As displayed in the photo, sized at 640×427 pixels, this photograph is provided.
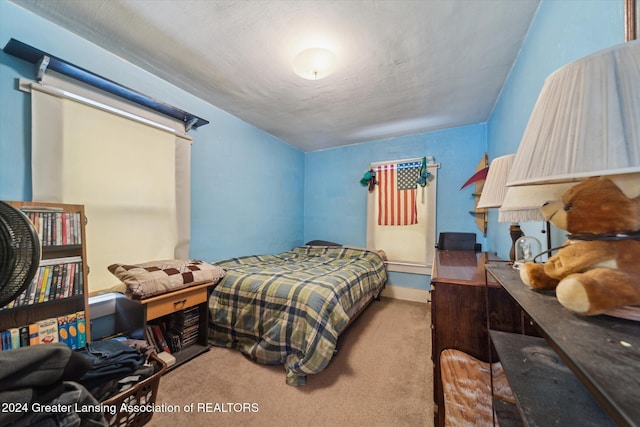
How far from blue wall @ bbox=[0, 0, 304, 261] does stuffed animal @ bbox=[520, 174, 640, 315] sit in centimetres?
256

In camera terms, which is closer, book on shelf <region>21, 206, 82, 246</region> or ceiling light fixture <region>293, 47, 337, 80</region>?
book on shelf <region>21, 206, 82, 246</region>

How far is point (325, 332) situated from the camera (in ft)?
5.41

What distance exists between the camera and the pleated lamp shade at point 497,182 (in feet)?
3.62

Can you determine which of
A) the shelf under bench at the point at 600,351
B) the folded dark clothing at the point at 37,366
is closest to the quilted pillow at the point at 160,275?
the folded dark clothing at the point at 37,366

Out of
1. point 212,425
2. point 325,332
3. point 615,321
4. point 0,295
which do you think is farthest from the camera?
point 325,332

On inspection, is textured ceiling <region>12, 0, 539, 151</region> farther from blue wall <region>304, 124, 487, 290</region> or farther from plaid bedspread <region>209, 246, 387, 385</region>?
plaid bedspread <region>209, 246, 387, 385</region>

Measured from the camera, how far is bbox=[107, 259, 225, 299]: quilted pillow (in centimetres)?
155

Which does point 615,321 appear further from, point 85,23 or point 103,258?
point 85,23

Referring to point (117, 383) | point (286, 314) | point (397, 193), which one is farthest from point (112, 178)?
point (397, 193)

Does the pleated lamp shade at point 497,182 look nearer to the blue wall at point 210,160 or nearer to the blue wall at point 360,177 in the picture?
the blue wall at point 360,177

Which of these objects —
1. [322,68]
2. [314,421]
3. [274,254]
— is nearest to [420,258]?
[274,254]

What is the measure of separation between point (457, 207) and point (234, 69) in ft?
10.00

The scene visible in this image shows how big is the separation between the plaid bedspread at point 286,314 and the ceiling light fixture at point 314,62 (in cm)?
168

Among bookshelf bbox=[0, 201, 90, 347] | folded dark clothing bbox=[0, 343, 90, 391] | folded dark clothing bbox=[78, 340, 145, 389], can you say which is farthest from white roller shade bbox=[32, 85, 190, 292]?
folded dark clothing bbox=[0, 343, 90, 391]
